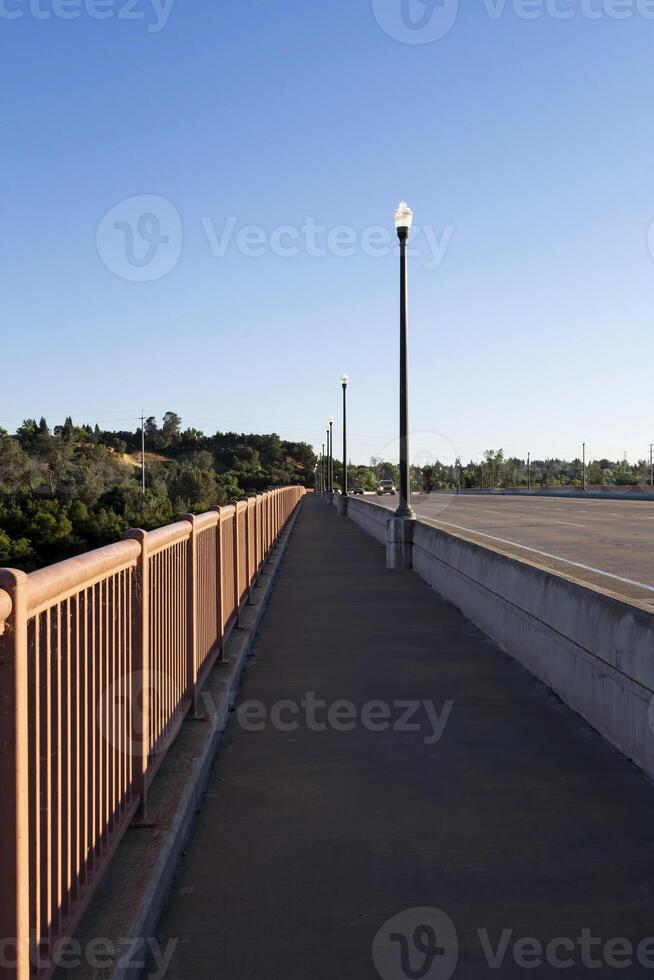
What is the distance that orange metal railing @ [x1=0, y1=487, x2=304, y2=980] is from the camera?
2729 mm

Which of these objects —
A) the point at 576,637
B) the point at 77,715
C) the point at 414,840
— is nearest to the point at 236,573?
the point at 576,637

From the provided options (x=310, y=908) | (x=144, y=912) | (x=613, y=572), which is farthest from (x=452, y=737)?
(x=613, y=572)

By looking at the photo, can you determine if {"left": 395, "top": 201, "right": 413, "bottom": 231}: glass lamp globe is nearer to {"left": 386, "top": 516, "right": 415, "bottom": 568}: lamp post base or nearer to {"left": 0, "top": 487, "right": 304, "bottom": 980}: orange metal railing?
{"left": 386, "top": 516, "right": 415, "bottom": 568}: lamp post base

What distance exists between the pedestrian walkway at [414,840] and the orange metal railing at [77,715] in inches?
22.7

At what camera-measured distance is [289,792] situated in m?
5.72

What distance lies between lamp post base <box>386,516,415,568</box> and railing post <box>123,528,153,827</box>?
43.2 feet

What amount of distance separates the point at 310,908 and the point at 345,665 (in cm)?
523

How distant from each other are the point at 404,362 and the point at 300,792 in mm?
13582

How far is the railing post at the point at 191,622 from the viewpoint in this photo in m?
6.58

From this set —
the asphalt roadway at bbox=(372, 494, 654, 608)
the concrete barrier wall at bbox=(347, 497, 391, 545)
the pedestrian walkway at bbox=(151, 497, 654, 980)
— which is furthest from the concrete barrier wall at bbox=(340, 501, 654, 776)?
the concrete barrier wall at bbox=(347, 497, 391, 545)

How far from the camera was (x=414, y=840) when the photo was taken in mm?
4934

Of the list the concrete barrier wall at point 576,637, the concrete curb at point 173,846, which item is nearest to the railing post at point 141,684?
the concrete curb at point 173,846

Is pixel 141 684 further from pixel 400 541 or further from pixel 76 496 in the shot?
pixel 76 496

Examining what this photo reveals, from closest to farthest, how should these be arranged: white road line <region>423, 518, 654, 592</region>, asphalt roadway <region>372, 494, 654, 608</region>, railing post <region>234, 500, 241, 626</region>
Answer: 1. railing post <region>234, 500, 241, 626</region>
2. white road line <region>423, 518, 654, 592</region>
3. asphalt roadway <region>372, 494, 654, 608</region>
